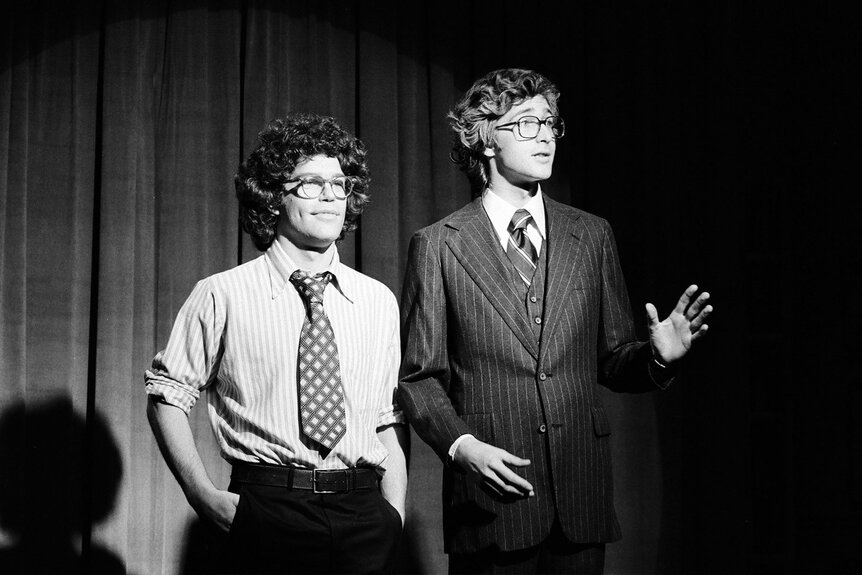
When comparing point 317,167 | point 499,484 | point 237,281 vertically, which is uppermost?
point 317,167

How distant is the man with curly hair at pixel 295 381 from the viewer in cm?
209

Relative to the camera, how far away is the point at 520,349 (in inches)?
84.9

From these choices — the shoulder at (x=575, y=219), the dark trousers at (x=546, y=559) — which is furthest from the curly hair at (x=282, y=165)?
the dark trousers at (x=546, y=559)

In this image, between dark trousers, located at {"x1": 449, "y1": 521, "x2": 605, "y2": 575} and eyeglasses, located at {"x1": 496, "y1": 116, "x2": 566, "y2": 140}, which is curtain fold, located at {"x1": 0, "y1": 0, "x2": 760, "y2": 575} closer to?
eyeglasses, located at {"x1": 496, "y1": 116, "x2": 566, "y2": 140}

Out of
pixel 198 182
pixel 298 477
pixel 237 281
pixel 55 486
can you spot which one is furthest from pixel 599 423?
pixel 55 486

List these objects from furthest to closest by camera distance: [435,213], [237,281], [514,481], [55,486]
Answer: [435,213] → [55,486] → [237,281] → [514,481]

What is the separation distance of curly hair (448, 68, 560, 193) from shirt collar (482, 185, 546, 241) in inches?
2.7

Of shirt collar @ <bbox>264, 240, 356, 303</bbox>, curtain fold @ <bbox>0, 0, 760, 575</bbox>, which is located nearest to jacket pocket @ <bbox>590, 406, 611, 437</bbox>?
shirt collar @ <bbox>264, 240, 356, 303</bbox>

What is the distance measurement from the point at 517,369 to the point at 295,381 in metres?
0.49

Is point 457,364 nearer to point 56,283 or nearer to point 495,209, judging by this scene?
point 495,209

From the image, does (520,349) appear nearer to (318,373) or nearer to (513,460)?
(513,460)

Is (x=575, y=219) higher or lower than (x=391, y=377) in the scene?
higher

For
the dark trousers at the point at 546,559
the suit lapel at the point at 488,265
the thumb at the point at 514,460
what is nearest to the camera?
the thumb at the point at 514,460

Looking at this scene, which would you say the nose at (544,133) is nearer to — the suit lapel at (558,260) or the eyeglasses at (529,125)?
the eyeglasses at (529,125)
